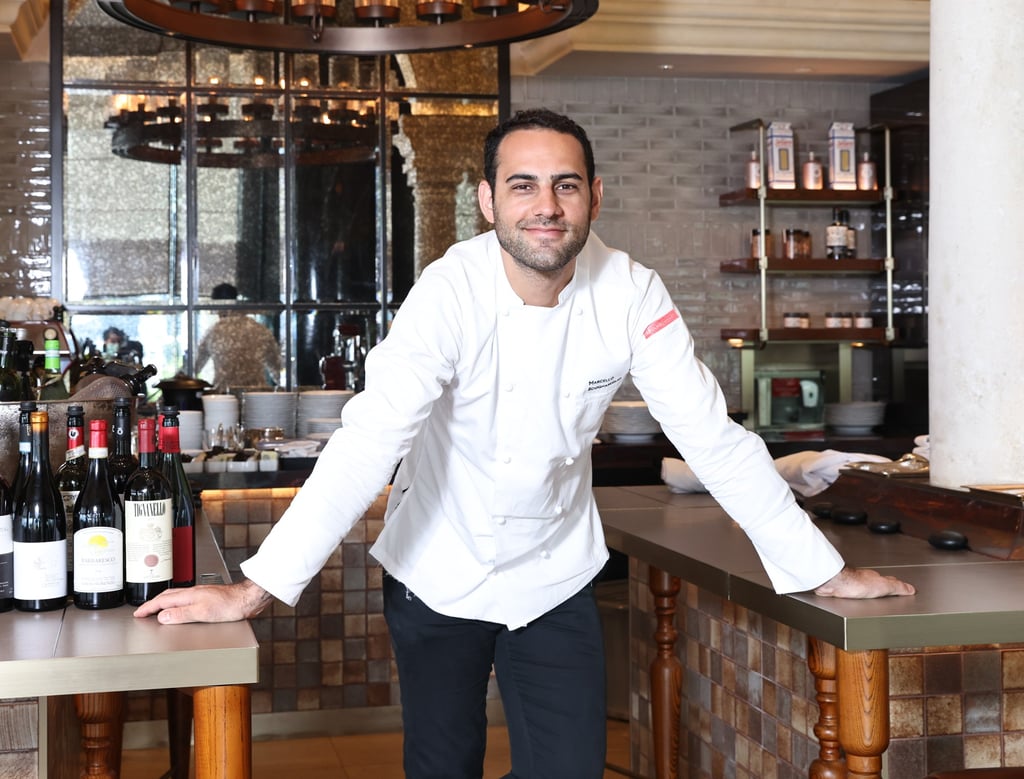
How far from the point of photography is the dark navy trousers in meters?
2.13

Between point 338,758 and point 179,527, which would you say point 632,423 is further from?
point 179,527

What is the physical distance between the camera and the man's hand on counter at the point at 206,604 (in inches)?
69.7

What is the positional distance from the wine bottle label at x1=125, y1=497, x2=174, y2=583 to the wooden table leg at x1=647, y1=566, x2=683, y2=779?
4.67 ft

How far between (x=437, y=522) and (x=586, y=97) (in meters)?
5.03

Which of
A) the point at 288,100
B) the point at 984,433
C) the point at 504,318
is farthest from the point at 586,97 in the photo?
the point at 504,318

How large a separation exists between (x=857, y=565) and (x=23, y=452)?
1.43 m

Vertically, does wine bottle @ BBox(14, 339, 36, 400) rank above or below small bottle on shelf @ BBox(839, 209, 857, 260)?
below

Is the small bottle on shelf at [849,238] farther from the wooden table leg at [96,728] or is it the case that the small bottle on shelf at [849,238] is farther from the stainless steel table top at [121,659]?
the stainless steel table top at [121,659]

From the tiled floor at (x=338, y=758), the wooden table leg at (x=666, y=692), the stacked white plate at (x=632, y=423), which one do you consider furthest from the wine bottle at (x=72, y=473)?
the stacked white plate at (x=632, y=423)

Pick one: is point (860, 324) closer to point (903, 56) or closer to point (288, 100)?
point (903, 56)

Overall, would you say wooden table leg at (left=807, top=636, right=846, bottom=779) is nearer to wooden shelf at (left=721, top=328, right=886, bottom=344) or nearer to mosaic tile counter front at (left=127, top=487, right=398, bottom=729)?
mosaic tile counter front at (left=127, top=487, right=398, bottom=729)

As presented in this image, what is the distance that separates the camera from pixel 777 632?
8.76ft

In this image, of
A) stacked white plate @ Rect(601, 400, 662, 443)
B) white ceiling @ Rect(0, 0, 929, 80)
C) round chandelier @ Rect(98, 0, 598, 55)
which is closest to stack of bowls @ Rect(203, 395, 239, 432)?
round chandelier @ Rect(98, 0, 598, 55)

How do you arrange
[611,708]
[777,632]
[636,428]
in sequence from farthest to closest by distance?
1. [636,428]
2. [611,708]
3. [777,632]
